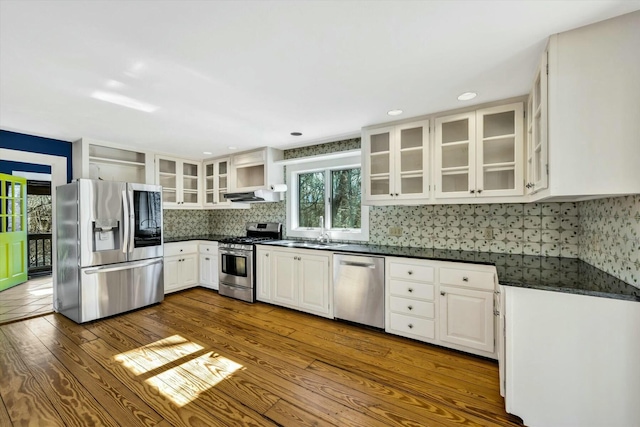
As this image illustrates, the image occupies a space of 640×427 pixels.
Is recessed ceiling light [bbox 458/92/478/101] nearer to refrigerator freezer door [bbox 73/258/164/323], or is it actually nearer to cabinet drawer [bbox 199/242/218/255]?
cabinet drawer [bbox 199/242/218/255]

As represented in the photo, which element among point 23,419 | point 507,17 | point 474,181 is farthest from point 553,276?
point 23,419

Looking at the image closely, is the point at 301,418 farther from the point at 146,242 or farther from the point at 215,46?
the point at 146,242

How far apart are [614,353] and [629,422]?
348mm

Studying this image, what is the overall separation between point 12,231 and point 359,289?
622cm

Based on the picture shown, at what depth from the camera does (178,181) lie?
473cm

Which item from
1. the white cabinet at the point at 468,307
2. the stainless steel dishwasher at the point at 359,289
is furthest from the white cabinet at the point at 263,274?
the white cabinet at the point at 468,307

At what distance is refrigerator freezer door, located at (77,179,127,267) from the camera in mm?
3271

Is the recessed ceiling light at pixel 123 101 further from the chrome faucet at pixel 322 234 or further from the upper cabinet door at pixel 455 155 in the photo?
the upper cabinet door at pixel 455 155

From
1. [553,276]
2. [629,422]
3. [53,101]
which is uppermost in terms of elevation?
[53,101]

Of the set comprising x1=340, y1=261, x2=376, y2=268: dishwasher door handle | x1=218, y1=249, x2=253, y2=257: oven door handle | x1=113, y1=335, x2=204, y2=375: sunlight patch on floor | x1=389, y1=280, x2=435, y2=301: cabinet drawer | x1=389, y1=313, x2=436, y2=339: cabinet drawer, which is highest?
x1=340, y1=261, x2=376, y2=268: dishwasher door handle

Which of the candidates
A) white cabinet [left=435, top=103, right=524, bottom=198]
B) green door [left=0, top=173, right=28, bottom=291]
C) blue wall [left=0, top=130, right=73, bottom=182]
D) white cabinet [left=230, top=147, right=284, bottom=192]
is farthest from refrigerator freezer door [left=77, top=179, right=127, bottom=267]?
white cabinet [left=435, top=103, right=524, bottom=198]

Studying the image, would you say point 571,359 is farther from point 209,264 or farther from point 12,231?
point 12,231

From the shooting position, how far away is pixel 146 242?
3867mm

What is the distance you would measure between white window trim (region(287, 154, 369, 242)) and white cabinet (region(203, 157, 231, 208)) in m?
1.15
